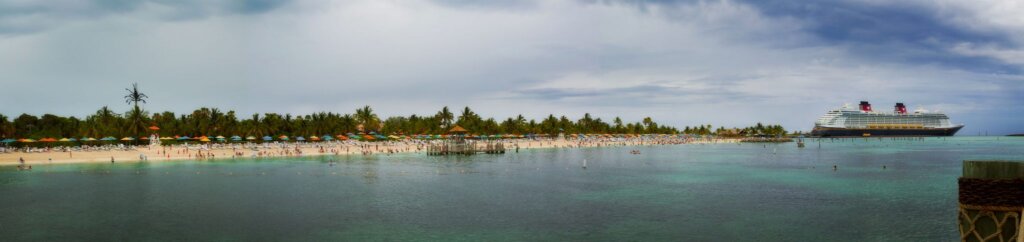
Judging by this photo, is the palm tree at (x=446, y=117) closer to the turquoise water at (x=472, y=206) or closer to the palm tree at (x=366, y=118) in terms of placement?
the palm tree at (x=366, y=118)

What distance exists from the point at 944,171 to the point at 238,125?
10778cm

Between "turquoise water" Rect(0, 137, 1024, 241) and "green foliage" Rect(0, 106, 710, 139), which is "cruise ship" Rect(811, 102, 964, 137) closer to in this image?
"green foliage" Rect(0, 106, 710, 139)

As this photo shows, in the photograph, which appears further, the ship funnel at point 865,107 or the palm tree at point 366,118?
the ship funnel at point 865,107

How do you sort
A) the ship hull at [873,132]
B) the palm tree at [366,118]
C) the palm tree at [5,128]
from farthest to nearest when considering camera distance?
the ship hull at [873,132] < the palm tree at [366,118] < the palm tree at [5,128]

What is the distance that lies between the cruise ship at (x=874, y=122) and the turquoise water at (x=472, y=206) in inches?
5946

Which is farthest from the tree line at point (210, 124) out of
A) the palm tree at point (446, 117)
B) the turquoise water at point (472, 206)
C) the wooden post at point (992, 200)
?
the wooden post at point (992, 200)

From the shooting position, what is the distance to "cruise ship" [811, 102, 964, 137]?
18988 centimetres

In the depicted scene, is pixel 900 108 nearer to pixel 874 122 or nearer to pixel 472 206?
pixel 874 122

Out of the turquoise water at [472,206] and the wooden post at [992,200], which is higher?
the wooden post at [992,200]

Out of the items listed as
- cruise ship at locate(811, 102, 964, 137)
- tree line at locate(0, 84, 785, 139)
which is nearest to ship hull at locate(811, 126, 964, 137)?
cruise ship at locate(811, 102, 964, 137)

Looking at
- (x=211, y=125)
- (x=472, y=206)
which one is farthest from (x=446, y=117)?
(x=472, y=206)

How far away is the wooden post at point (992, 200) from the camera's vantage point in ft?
14.6

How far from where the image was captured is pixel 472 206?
3222 centimetres

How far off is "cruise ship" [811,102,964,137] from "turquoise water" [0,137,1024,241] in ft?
496
